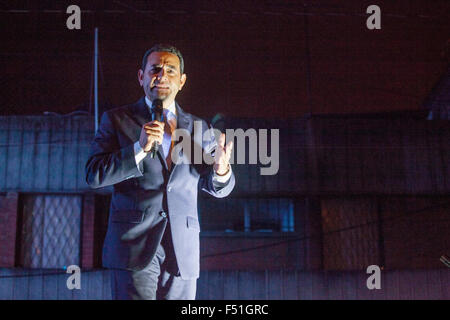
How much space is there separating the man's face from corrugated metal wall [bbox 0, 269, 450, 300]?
3909 millimetres

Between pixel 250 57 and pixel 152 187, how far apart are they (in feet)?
13.7

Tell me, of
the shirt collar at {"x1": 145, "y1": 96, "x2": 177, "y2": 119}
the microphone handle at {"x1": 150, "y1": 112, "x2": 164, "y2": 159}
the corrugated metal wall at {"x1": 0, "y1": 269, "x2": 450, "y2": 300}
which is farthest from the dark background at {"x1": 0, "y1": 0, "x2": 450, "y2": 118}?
the microphone handle at {"x1": 150, "y1": 112, "x2": 164, "y2": 159}

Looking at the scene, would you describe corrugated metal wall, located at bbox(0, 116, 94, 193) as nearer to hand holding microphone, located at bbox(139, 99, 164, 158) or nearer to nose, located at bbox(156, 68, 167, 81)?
nose, located at bbox(156, 68, 167, 81)

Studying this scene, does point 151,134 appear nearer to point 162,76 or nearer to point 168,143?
point 168,143

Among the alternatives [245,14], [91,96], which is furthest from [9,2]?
Result: [245,14]

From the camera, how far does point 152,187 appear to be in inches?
72.6

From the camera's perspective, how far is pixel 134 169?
172 centimetres

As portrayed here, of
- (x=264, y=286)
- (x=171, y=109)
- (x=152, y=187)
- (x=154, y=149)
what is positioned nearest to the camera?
(x=154, y=149)

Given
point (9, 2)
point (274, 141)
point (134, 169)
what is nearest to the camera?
point (134, 169)

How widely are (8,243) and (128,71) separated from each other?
269 centimetres

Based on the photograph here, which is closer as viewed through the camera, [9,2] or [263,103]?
[9,2]

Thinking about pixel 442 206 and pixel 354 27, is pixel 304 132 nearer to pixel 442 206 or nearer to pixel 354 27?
pixel 354 27

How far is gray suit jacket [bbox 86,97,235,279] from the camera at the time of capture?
1.72 meters

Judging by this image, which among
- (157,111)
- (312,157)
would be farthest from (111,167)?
(312,157)
